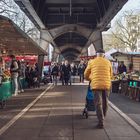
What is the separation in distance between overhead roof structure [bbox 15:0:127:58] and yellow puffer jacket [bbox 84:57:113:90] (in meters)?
12.5

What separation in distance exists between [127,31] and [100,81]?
90611mm

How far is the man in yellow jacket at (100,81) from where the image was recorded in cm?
1275

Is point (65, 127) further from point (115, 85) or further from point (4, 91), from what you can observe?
point (115, 85)

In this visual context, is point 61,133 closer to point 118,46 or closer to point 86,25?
point 86,25

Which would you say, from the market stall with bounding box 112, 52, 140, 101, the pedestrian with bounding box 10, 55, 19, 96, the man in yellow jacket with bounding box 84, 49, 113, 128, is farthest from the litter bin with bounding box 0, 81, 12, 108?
the market stall with bounding box 112, 52, 140, 101

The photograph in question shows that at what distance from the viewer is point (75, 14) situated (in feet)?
131

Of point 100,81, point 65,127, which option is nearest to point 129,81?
point 100,81

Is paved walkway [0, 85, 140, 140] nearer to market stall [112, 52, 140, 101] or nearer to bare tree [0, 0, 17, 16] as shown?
market stall [112, 52, 140, 101]

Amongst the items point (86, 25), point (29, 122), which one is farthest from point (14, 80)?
point (86, 25)

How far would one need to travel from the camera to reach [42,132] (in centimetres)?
1189

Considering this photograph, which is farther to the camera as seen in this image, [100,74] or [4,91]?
[4,91]

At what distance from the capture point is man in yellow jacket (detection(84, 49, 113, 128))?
41.8 ft

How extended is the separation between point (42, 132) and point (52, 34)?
108 feet

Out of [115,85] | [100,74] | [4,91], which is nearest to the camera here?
[100,74]
